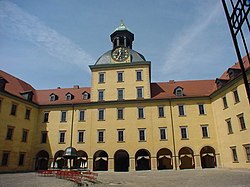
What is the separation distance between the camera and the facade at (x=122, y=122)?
28703 millimetres

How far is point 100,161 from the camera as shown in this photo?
34500 mm

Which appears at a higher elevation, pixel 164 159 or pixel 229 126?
pixel 229 126

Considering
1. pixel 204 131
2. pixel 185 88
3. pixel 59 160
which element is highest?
pixel 185 88

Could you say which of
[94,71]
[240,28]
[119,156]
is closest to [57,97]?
[94,71]

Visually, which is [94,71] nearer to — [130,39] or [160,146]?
[130,39]

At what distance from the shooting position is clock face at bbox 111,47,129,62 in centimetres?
3588

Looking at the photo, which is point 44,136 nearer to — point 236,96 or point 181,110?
point 181,110

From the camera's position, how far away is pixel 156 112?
105 ft

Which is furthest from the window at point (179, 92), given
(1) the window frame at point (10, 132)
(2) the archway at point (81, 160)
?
(1) the window frame at point (10, 132)

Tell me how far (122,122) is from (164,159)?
8608 millimetres

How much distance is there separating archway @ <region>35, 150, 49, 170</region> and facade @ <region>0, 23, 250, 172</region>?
86mm

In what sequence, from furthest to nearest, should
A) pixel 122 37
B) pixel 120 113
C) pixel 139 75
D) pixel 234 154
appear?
1. pixel 122 37
2. pixel 139 75
3. pixel 120 113
4. pixel 234 154

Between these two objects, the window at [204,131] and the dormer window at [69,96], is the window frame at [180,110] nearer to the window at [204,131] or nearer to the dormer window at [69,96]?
the window at [204,131]

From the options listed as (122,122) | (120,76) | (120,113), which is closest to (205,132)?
(122,122)
